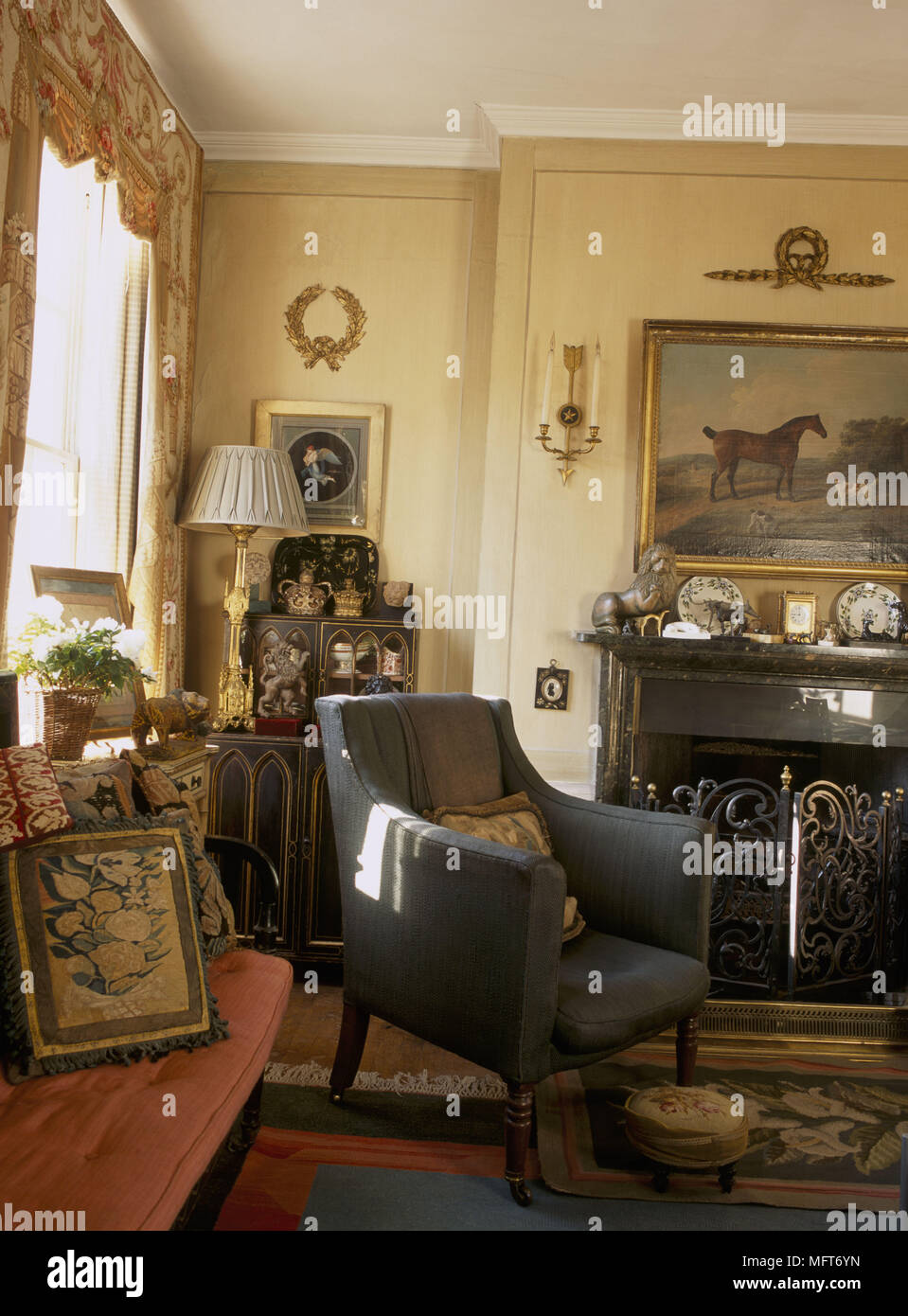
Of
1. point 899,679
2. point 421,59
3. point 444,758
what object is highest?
point 421,59

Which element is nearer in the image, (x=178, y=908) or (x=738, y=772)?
(x=178, y=908)

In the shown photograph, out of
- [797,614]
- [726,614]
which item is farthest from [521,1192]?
[797,614]

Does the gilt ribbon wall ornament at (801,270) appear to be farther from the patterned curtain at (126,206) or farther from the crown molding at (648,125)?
the patterned curtain at (126,206)

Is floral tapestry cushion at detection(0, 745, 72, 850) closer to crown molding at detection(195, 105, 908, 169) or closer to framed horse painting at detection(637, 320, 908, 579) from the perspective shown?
framed horse painting at detection(637, 320, 908, 579)

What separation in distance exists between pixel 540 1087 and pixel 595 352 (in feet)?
8.80

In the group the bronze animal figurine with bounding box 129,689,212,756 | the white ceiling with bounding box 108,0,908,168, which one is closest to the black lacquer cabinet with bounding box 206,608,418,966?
the bronze animal figurine with bounding box 129,689,212,756

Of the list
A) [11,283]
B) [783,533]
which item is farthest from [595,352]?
[11,283]

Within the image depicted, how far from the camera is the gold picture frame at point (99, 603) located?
9.47 ft

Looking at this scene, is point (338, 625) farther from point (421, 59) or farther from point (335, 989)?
point (421, 59)

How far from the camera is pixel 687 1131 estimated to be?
215 centimetres

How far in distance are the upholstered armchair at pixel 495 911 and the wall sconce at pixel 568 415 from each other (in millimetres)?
1272

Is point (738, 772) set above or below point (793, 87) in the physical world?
below

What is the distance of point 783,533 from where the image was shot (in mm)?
3812

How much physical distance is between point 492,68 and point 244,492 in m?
1.79
